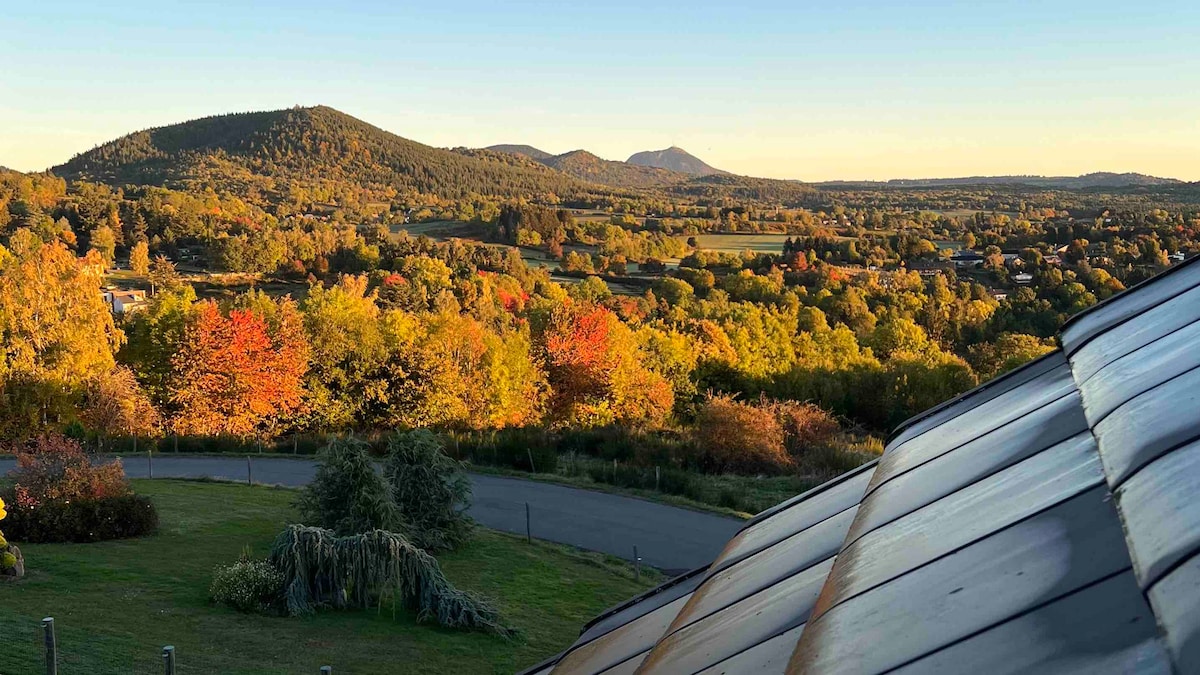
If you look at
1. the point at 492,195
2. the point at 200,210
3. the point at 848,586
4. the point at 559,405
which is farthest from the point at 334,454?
the point at 492,195

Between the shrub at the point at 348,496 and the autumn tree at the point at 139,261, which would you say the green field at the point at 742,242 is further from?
the shrub at the point at 348,496

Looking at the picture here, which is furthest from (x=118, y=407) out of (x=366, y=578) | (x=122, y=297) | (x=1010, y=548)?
(x=1010, y=548)

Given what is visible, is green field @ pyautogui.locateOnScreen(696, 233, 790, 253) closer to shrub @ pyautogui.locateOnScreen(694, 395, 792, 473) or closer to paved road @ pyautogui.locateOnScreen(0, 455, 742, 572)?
shrub @ pyautogui.locateOnScreen(694, 395, 792, 473)

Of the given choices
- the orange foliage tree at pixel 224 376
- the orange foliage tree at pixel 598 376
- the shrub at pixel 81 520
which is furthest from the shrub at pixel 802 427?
the orange foliage tree at pixel 224 376

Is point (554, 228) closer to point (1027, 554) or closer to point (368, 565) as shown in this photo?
point (368, 565)

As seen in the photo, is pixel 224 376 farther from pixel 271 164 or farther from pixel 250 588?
pixel 271 164
